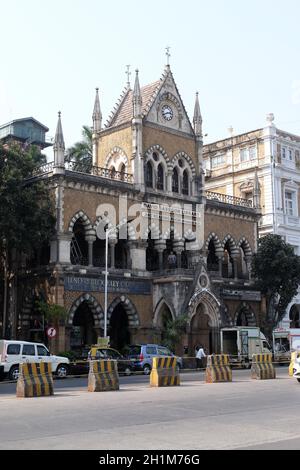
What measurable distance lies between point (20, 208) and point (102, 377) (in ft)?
49.3

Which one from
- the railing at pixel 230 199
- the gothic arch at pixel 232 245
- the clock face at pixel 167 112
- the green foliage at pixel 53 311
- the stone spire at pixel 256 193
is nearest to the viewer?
the green foliage at pixel 53 311

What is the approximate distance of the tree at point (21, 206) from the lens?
31.7m

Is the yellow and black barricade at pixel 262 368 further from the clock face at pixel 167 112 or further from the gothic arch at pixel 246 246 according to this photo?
the clock face at pixel 167 112

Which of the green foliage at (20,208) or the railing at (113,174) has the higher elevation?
the railing at (113,174)

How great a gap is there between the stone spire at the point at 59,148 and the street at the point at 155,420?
18193 mm

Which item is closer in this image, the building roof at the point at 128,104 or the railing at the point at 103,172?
the railing at the point at 103,172

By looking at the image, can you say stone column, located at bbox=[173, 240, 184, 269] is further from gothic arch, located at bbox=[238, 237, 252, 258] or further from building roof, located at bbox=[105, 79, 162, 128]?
building roof, located at bbox=[105, 79, 162, 128]

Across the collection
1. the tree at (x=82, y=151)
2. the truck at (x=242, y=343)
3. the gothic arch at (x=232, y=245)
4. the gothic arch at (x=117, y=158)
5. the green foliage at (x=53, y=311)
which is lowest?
the truck at (x=242, y=343)

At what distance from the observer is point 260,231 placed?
50.5 metres

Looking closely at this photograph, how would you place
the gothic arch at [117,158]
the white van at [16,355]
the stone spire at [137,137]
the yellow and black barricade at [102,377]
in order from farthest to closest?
the gothic arch at [117,158]
the stone spire at [137,137]
the white van at [16,355]
the yellow and black barricade at [102,377]

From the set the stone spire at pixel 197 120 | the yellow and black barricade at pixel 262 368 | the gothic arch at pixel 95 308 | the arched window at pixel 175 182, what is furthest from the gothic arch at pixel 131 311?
the stone spire at pixel 197 120

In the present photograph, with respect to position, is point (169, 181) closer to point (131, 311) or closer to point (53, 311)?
point (131, 311)
